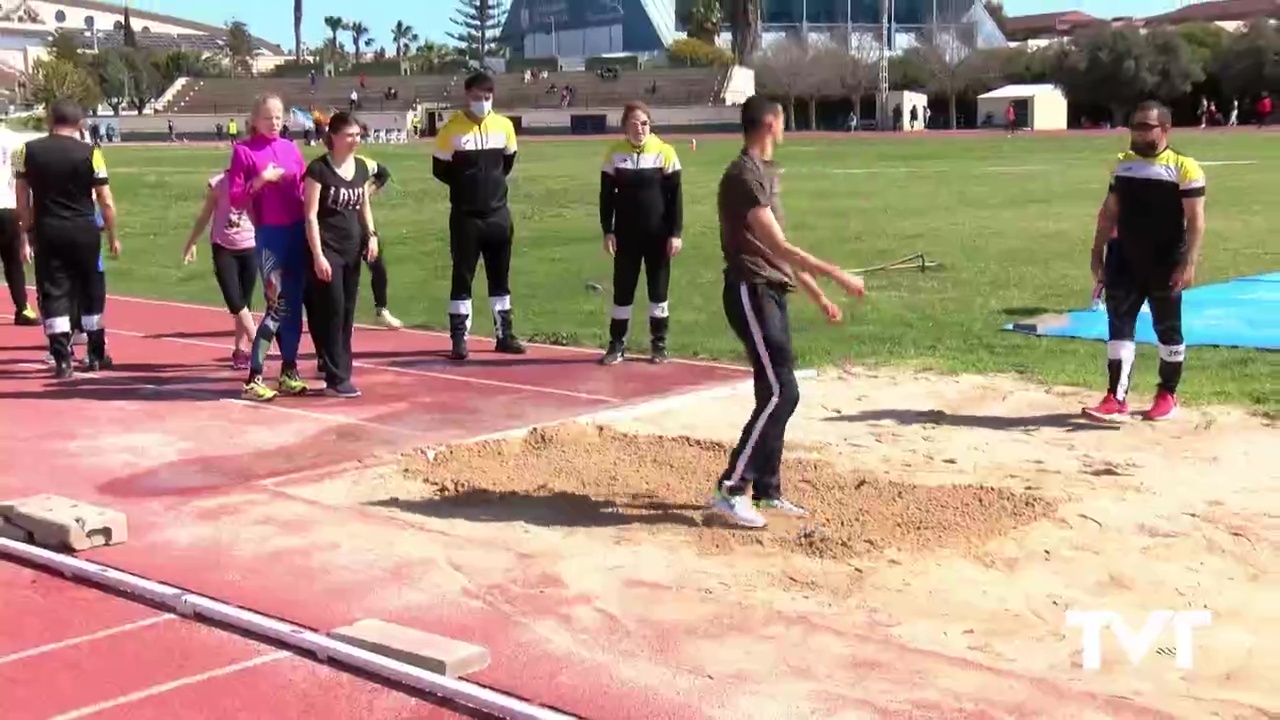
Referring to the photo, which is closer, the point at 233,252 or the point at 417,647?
the point at 417,647

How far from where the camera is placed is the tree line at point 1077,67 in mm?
81688

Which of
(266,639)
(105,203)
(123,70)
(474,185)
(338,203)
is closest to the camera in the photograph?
(266,639)

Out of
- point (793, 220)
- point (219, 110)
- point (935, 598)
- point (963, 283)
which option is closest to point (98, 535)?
point (935, 598)

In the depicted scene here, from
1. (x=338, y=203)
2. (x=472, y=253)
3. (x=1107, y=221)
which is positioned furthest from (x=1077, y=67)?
(x=338, y=203)

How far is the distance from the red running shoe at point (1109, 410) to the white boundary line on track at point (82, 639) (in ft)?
19.1

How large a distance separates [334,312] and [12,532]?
11.2ft

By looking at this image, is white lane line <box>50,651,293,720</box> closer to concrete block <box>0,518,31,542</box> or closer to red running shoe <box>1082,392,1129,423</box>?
concrete block <box>0,518,31,542</box>

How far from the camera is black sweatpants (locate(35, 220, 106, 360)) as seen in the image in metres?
10.4

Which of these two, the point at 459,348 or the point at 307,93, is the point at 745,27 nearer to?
the point at 307,93

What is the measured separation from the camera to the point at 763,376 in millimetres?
6711

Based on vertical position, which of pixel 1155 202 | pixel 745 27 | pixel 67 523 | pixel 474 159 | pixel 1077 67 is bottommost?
pixel 67 523

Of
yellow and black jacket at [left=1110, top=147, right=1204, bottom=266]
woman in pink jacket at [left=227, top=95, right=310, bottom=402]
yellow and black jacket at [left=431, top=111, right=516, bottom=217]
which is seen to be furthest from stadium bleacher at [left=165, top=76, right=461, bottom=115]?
yellow and black jacket at [left=1110, top=147, right=1204, bottom=266]

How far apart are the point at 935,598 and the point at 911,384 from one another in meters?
4.71

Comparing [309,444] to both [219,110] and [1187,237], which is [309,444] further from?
[219,110]
